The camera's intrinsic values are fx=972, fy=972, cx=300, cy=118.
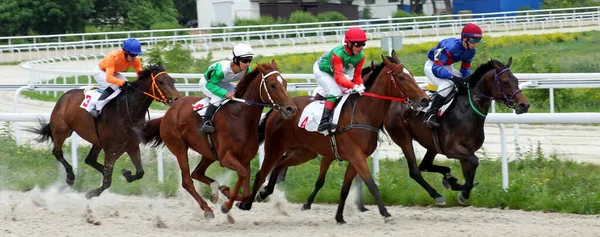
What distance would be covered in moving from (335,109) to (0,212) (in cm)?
371

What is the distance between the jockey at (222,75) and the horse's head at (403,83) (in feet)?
4.21

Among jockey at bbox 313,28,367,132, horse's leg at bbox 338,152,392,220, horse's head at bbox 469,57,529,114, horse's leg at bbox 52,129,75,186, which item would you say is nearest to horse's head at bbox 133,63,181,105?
horse's leg at bbox 52,129,75,186

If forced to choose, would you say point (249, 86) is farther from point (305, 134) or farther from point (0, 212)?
point (0, 212)

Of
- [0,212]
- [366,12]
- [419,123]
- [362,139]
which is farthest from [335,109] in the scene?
[366,12]

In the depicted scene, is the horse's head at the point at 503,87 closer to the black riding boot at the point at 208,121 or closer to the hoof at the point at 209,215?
the black riding boot at the point at 208,121

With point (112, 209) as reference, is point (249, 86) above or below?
above

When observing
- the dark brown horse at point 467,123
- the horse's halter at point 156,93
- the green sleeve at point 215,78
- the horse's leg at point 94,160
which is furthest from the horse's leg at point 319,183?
the horse's leg at point 94,160

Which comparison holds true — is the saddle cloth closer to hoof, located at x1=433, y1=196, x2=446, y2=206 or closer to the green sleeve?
the green sleeve

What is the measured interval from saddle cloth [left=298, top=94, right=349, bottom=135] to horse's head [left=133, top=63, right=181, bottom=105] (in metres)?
1.57

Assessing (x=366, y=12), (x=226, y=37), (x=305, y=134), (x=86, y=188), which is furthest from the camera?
(x=366, y=12)

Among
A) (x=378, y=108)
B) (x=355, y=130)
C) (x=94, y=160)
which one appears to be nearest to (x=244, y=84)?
(x=355, y=130)

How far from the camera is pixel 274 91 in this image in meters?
8.20

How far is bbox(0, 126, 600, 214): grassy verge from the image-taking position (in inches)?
345

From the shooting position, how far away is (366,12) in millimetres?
54062
